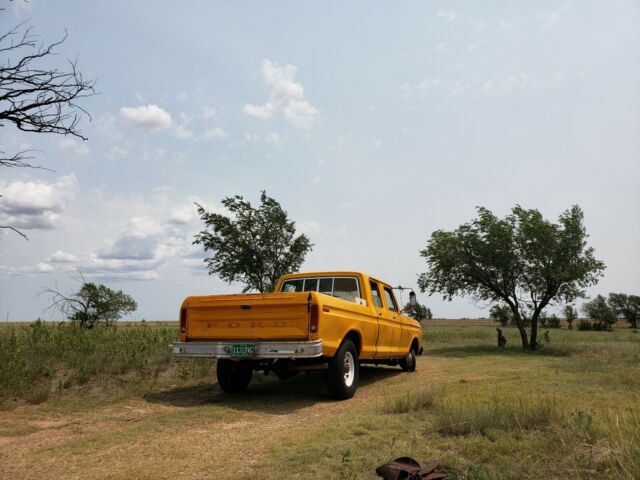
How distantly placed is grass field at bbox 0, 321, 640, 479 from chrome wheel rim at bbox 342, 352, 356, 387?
Result: 15.8 inches

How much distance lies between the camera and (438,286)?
26.5 meters

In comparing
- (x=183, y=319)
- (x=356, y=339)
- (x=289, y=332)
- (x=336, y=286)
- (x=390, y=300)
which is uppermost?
(x=336, y=286)

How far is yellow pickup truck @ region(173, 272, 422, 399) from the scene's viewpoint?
7227 mm

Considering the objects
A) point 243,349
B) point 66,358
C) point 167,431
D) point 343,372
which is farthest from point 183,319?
point 66,358

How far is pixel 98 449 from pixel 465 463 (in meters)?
3.98

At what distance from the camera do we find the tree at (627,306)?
91625mm

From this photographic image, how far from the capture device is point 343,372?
7.96m

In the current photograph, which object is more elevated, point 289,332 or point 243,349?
point 289,332

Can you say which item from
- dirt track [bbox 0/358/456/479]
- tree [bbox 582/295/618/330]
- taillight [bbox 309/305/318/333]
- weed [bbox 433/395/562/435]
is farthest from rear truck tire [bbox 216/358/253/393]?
tree [bbox 582/295/618/330]

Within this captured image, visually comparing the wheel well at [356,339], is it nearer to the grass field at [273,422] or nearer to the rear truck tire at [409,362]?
the grass field at [273,422]

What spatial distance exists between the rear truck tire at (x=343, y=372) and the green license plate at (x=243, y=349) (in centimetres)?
137

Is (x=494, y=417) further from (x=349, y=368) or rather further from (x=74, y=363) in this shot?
(x=74, y=363)

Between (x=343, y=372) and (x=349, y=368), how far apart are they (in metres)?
0.37

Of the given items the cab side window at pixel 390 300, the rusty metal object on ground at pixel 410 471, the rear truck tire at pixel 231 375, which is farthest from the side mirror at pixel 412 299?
the rusty metal object on ground at pixel 410 471
